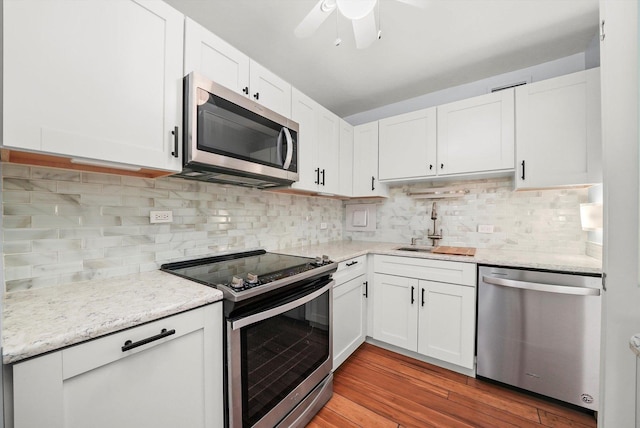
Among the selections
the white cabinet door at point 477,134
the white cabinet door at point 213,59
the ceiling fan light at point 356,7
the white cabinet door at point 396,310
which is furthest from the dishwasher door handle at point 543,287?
the white cabinet door at point 213,59

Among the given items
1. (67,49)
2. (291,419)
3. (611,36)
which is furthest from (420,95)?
(291,419)

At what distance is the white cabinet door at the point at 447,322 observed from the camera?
191 cm

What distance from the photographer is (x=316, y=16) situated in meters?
Result: 1.29

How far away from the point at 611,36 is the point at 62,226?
220 cm

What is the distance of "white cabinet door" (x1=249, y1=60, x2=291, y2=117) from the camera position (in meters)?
1.61

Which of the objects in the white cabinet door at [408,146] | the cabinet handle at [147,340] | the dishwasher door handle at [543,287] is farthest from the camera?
the white cabinet door at [408,146]

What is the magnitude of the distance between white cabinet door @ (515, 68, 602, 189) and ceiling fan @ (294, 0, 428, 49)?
1.36 meters

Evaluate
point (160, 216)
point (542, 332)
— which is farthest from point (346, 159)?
point (542, 332)

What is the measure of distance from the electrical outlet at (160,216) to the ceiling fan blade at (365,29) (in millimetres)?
1538

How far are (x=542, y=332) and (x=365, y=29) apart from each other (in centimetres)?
225

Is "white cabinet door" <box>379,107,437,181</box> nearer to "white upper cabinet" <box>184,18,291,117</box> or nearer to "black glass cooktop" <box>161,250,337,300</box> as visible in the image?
"white upper cabinet" <box>184,18,291,117</box>

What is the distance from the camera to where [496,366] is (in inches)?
71.4

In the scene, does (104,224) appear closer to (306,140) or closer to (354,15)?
(306,140)

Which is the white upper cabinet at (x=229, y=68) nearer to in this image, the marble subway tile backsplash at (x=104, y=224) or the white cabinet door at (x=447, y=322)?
the marble subway tile backsplash at (x=104, y=224)
